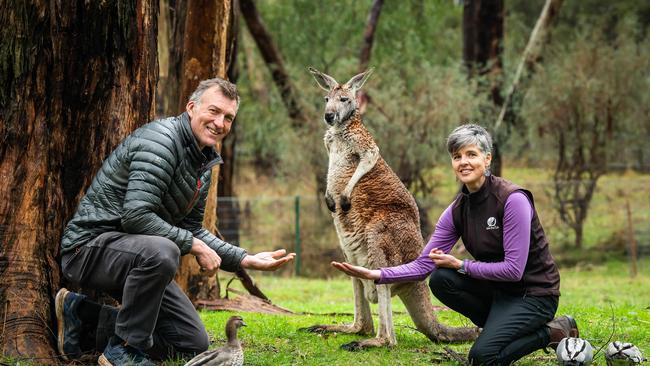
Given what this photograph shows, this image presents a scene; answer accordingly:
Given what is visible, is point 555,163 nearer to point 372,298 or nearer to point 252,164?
point 252,164

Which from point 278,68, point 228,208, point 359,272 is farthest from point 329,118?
point 278,68

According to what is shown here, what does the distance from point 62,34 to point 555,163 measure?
54.9ft

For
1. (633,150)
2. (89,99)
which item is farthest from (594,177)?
(89,99)

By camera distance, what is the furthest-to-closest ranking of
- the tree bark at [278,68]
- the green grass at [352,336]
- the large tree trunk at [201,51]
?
1. the tree bark at [278,68]
2. the large tree trunk at [201,51]
3. the green grass at [352,336]

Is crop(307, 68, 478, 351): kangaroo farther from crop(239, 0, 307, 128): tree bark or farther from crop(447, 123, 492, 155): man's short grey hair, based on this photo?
crop(239, 0, 307, 128): tree bark

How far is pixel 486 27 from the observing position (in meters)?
20.7

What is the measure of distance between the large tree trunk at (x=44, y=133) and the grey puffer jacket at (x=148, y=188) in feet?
1.04

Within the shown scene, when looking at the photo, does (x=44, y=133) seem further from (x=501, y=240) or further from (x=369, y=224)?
(x=501, y=240)

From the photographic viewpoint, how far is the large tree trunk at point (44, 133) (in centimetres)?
550

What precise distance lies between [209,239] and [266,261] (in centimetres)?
53

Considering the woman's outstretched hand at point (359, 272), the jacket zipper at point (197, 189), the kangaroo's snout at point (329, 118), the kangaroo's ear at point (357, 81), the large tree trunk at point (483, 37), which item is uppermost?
the large tree trunk at point (483, 37)

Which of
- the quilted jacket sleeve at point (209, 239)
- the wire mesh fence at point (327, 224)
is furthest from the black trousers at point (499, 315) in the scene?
the wire mesh fence at point (327, 224)

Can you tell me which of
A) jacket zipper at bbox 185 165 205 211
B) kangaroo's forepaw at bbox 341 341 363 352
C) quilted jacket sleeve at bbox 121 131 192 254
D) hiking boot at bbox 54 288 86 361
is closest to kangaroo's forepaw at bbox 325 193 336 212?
kangaroo's forepaw at bbox 341 341 363 352

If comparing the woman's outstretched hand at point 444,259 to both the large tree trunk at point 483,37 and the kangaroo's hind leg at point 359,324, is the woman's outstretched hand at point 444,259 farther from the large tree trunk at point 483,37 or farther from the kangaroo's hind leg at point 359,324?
the large tree trunk at point 483,37
